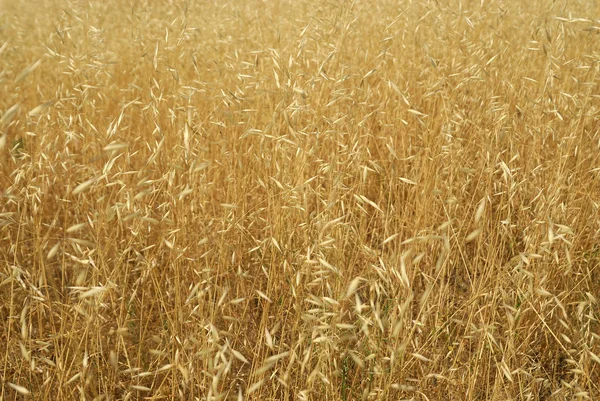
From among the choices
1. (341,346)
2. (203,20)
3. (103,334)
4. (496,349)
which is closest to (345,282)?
(341,346)

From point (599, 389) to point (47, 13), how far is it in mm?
4654

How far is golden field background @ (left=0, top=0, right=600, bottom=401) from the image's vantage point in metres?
1.24

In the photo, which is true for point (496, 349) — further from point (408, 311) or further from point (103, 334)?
point (103, 334)

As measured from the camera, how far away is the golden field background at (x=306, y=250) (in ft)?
4.07

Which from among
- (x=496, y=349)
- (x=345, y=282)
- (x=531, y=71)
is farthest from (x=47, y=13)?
(x=496, y=349)

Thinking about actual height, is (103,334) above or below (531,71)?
below

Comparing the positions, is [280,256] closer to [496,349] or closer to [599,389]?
[496,349]

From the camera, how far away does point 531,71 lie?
261 cm

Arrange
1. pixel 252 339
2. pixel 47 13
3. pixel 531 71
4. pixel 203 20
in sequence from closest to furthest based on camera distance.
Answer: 1. pixel 252 339
2. pixel 531 71
3. pixel 203 20
4. pixel 47 13

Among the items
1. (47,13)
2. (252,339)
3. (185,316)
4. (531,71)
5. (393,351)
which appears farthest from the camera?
(47,13)

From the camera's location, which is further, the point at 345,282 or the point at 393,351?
the point at 345,282

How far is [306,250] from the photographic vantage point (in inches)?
58.3

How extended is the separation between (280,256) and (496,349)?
2.08 ft

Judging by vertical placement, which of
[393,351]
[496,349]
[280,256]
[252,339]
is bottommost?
[252,339]
